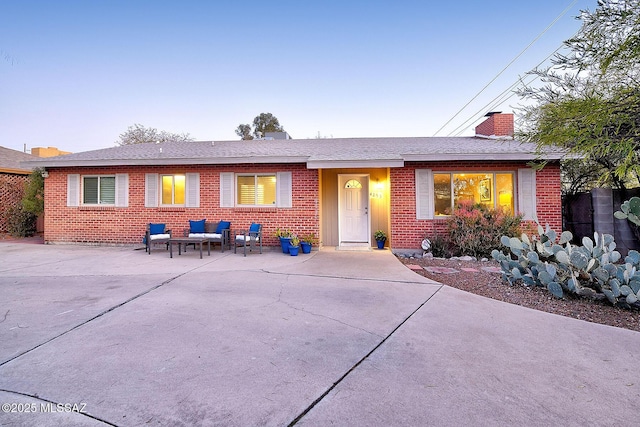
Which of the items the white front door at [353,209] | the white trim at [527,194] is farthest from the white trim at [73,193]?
the white trim at [527,194]

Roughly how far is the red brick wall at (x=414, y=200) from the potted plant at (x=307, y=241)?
95.8 inches

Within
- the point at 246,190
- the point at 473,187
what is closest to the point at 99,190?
the point at 246,190

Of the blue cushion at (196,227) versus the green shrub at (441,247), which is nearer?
the green shrub at (441,247)

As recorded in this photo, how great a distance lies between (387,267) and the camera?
259 inches

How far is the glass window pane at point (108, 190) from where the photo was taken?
9938 mm

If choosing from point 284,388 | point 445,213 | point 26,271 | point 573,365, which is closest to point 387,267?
point 445,213

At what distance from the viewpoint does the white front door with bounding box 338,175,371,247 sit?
10141 mm

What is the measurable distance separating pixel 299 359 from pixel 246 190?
7591 millimetres

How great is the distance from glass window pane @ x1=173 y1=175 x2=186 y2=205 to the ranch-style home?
1.3 inches

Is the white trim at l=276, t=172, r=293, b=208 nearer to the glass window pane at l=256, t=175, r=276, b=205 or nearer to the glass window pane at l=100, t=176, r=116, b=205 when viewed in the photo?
the glass window pane at l=256, t=175, r=276, b=205

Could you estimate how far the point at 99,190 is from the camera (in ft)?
32.8

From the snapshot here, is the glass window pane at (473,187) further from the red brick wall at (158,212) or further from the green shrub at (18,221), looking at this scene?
the green shrub at (18,221)

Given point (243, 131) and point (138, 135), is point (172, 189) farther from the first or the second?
A: point (243, 131)

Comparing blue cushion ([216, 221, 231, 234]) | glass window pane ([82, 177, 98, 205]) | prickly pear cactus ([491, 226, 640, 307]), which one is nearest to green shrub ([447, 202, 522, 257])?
prickly pear cactus ([491, 226, 640, 307])
